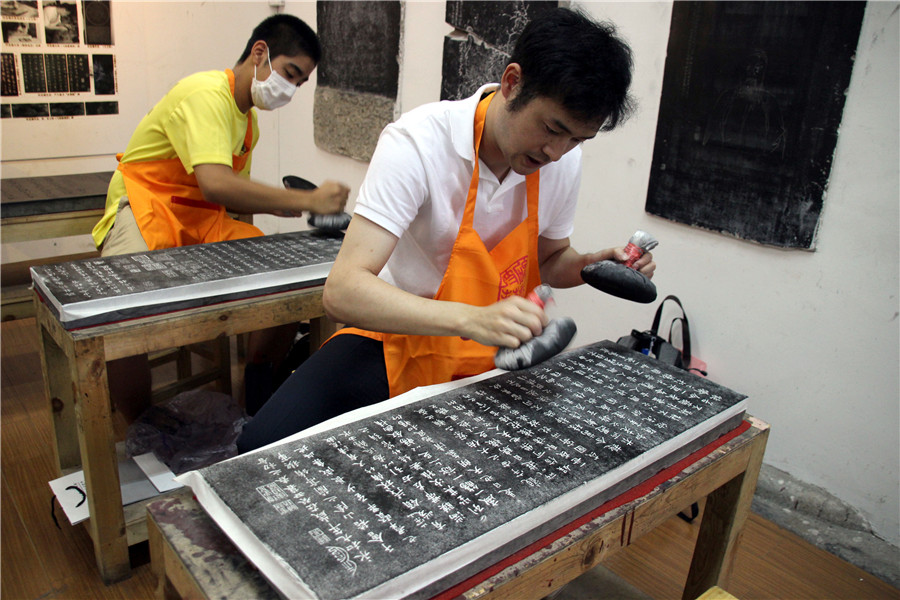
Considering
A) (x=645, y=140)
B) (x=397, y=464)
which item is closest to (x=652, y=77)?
(x=645, y=140)

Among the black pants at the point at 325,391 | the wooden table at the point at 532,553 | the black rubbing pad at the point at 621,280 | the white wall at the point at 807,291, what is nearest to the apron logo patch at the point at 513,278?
the black rubbing pad at the point at 621,280

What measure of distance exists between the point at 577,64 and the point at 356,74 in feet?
8.62

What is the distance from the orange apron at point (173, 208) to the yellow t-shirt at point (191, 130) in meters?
0.04

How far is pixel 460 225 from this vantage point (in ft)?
4.79

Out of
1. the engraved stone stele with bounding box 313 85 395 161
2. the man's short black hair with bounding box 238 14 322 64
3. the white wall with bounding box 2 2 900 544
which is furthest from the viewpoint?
the engraved stone stele with bounding box 313 85 395 161

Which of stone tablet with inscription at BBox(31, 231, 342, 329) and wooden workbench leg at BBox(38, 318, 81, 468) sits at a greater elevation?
stone tablet with inscription at BBox(31, 231, 342, 329)

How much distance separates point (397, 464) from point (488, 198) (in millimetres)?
749

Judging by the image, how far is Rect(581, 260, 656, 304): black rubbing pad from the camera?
4.57 ft

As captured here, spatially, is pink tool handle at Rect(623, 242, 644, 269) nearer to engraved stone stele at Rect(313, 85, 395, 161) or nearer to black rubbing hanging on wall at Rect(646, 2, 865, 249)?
black rubbing hanging on wall at Rect(646, 2, 865, 249)

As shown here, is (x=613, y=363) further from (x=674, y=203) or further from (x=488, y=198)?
(x=674, y=203)

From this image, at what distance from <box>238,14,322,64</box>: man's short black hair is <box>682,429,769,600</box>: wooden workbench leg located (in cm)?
205

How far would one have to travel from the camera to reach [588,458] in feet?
3.21

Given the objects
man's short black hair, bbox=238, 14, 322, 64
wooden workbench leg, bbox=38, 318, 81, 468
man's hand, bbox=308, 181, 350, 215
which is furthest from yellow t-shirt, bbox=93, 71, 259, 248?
wooden workbench leg, bbox=38, 318, 81, 468

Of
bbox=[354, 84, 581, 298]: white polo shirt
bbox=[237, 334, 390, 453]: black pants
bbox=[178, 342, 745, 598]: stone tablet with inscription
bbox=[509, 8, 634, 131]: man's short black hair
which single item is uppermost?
bbox=[509, 8, 634, 131]: man's short black hair
